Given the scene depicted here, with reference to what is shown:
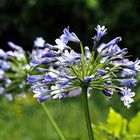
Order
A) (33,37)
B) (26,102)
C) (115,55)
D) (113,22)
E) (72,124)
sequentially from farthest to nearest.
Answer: (33,37), (113,22), (26,102), (72,124), (115,55)

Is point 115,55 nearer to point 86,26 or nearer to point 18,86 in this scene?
point 18,86

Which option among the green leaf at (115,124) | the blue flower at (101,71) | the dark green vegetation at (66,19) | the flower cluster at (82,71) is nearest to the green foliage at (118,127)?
the green leaf at (115,124)

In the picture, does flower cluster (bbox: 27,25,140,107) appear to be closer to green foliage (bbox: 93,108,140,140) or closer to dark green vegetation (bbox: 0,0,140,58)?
green foliage (bbox: 93,108,140,140)


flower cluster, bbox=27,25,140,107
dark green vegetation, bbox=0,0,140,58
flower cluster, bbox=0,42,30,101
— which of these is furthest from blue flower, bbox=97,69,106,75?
dark green vegetation, bbox=0,0,140,58

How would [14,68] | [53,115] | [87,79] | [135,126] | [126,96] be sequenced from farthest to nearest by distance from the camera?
1. [53,115]
2. [14,68]
3. [135,126]
4. [126,96]
5. [87,79]

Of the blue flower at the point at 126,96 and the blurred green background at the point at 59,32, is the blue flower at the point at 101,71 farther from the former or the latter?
the blurred green background at the point at 59,32

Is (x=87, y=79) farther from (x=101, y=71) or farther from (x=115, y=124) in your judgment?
(x=115, y=124)

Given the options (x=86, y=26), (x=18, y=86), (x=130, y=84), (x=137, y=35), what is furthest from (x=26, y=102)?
(x=130, y=84)

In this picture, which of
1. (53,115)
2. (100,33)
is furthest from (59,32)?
(100,33)
